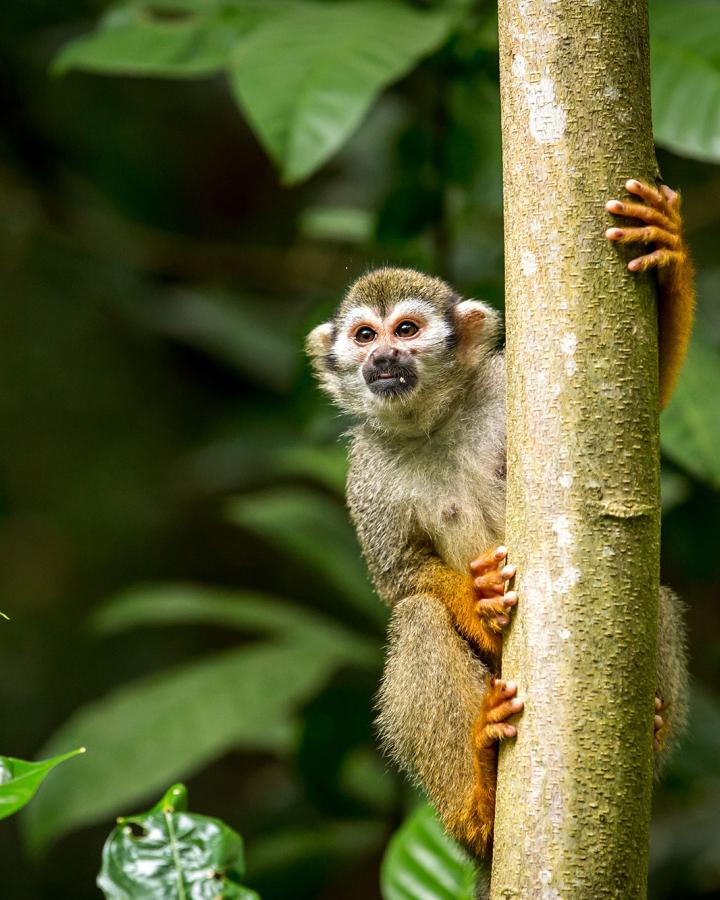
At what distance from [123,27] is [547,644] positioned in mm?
3149

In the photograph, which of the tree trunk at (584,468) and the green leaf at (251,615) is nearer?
the tree trunk at (584,468)

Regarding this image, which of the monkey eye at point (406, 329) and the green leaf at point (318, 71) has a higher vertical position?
the green leaf at point (318, 71)

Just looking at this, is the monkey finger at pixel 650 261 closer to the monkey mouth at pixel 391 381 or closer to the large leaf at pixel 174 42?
the monkey mouth at pixel 391 381

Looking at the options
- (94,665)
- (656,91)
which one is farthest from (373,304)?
(94,665)

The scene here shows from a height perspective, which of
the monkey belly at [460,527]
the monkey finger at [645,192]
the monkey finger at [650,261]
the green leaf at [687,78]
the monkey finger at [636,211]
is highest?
the green leaf at [687,78]

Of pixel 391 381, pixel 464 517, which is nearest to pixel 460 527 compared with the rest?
pixel 464 517

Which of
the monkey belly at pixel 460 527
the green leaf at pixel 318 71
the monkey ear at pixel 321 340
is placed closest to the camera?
the green leaf at pixel 318 71

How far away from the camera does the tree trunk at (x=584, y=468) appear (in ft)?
7.39

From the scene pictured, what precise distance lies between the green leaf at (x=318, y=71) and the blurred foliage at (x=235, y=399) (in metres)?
0.01

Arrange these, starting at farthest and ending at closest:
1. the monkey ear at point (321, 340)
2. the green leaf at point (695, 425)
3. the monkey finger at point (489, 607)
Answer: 1. the monkey ear at point (321, 340)
2. the green leaf at point (695, 425)
3. the monkey finger at point (489, 607)

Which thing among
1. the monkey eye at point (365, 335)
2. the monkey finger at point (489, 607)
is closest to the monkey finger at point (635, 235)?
the monkey finger at point (489, 607)

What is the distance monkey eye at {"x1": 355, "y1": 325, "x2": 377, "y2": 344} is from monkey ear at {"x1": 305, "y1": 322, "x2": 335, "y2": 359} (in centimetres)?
Answer: 20

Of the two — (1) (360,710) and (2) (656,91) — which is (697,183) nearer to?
(2) (656,91)

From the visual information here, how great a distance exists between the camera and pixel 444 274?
4676mm
